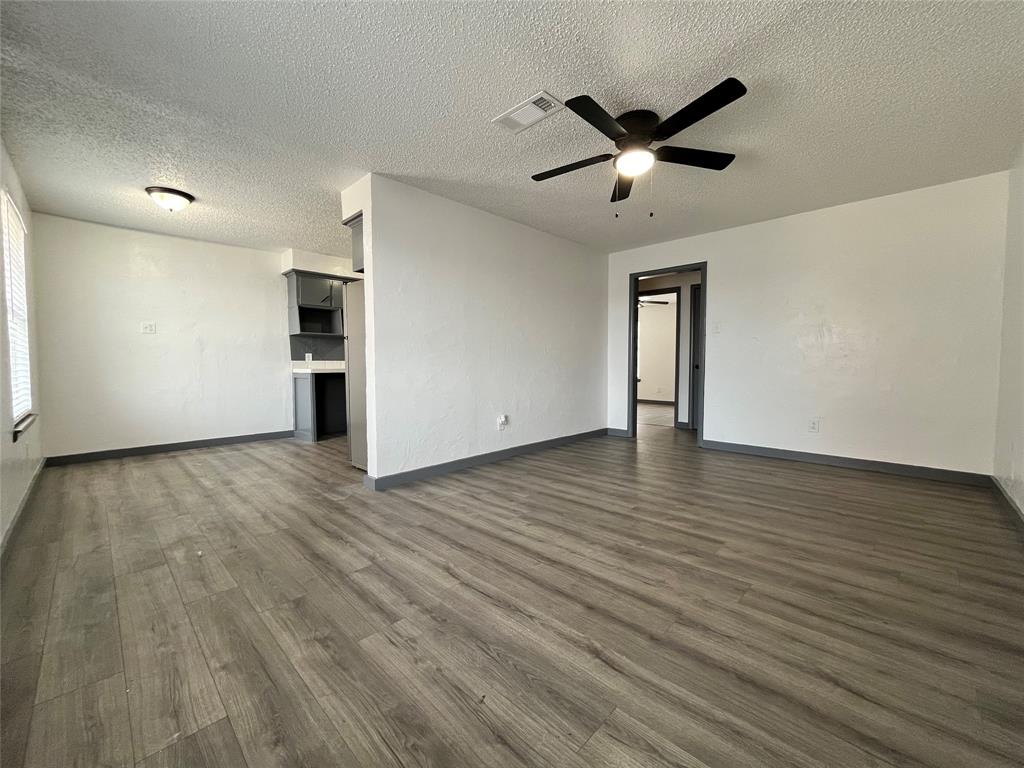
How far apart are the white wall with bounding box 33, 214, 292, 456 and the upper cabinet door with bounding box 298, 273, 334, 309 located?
39 centimetres

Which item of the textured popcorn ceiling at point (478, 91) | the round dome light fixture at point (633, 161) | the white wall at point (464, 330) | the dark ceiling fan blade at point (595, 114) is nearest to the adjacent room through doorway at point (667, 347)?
the white wall at point (464, 330)

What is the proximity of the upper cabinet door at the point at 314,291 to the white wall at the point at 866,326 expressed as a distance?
201 inches

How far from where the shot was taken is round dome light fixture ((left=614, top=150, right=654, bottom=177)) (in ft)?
7.82

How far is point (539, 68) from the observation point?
204 centimetres

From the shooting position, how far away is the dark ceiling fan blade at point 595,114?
1.87 meters

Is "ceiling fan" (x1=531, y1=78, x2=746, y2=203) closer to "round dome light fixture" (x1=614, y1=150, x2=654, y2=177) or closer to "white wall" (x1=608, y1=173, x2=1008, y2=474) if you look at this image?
"round dome light fixture" (x1=614, y1=150, x2=654, y2=177)

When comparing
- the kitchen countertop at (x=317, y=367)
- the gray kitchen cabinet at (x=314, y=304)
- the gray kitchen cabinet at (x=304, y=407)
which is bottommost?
the gray kitchen cabinet at (x=304, y=407)

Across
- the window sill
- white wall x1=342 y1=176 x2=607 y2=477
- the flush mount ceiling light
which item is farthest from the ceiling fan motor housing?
the window sill

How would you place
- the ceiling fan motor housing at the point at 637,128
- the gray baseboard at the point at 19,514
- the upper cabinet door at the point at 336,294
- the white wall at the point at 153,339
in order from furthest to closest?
the upper cabinet door at the point at 336,294
the white wall at the point at 153,339
the ceiling fan motor housing at the point at 637,128
the gray baseboard at the point at 19,514

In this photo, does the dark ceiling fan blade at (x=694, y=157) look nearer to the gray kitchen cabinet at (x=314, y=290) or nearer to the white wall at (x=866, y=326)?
the white wall at (x=866, y=326)

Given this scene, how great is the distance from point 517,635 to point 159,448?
17.8 feet

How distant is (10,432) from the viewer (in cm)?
255

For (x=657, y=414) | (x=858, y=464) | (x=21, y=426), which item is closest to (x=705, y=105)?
(x=858, y=464)

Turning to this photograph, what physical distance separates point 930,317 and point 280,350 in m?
7.56
